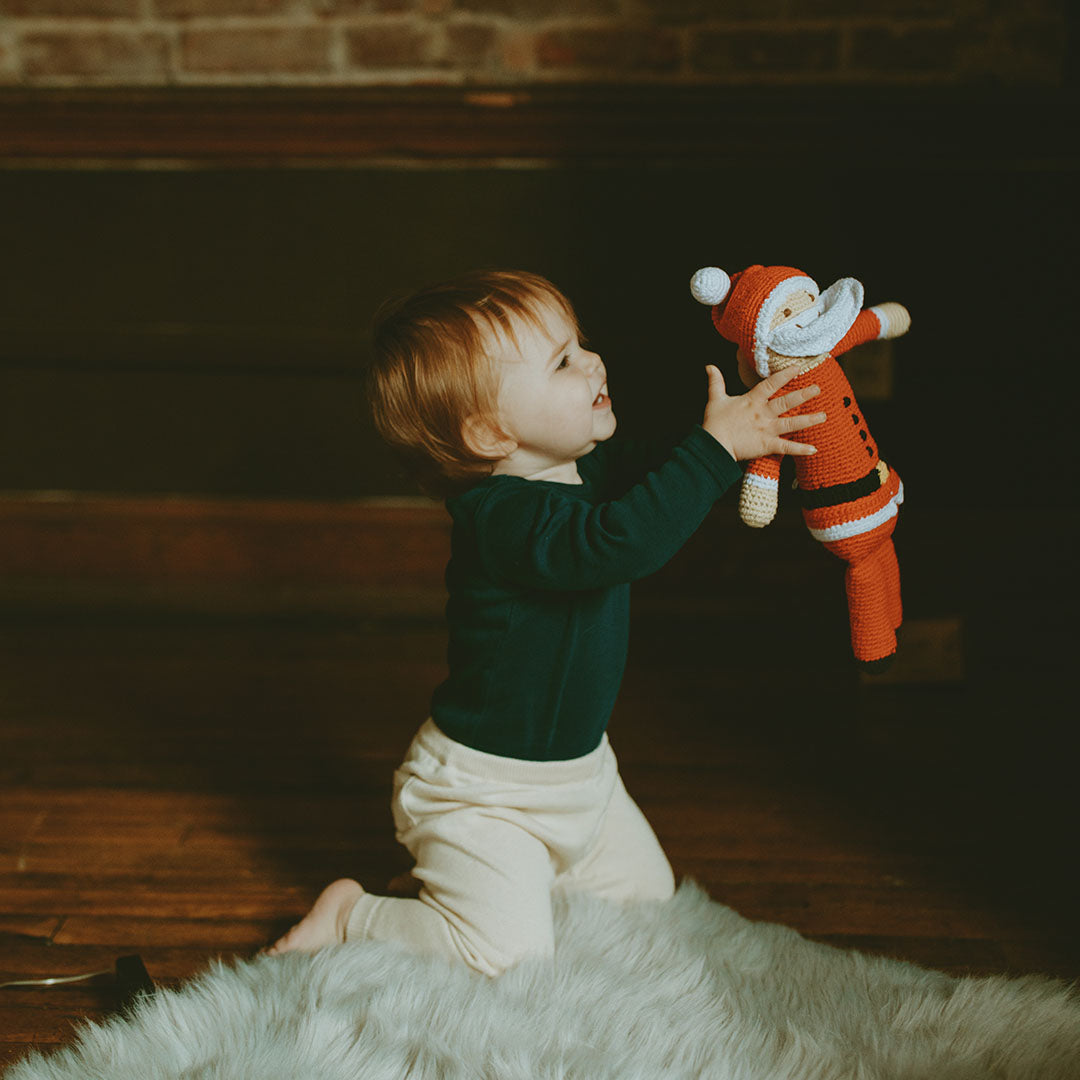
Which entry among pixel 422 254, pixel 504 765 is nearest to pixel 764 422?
pixel 504 765

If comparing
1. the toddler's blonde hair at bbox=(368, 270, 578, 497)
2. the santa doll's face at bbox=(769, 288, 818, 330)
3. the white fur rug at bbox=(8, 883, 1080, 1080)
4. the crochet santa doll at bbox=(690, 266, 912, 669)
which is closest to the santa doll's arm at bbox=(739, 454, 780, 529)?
the crochet santa doll at bbox=(690, 266, 912, 669)

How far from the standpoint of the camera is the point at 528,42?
5.21ft

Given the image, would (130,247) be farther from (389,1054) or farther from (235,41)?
(389,1054)

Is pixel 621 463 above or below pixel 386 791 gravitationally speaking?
above

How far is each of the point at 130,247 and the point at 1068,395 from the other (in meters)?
1.49

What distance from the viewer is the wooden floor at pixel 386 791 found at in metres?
1.00

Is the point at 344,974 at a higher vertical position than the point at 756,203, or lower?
lower

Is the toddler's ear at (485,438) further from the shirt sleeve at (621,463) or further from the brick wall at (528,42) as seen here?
the brick wall at (528,42)

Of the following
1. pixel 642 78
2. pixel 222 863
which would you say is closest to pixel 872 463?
pixel 222 863

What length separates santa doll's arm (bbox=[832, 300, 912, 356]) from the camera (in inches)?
32.3

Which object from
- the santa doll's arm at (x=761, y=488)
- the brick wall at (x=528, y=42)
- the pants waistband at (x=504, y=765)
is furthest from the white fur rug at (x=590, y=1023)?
the brick wall at (x=528, y=42)

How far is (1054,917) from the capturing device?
3.26 ft

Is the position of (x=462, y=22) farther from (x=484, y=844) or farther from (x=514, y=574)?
(x=484, y=844)

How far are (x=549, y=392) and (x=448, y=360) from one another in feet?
0.28
